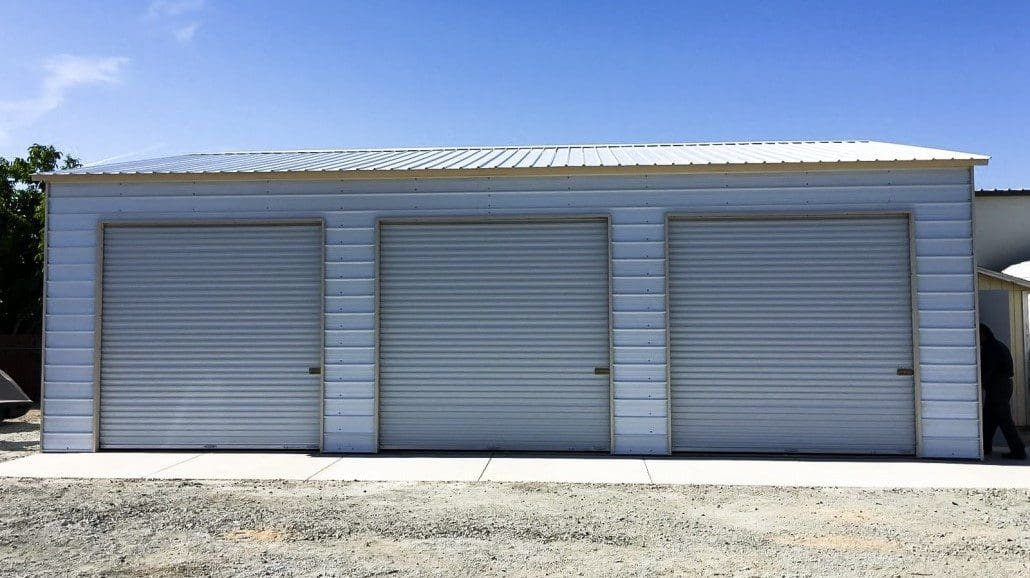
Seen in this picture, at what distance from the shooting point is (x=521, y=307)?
994cm

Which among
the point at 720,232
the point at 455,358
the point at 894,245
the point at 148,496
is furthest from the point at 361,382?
the point at 894,245

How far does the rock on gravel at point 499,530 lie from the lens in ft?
17.4

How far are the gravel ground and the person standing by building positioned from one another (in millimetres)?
11285

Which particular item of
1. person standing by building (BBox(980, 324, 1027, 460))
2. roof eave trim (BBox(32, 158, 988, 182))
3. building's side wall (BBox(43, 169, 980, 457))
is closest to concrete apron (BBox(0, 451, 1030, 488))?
person standing by building (BBox(980, 324, 1027, 460))

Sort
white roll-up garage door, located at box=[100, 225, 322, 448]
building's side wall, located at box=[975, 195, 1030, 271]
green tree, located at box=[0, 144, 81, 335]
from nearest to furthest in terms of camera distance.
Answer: white roll-up garage door, located at box=[100, 225, 322, 448], building's side wall, located at box=[975, 195, 1030, 271], green tree, located at box=[0, 144, 81, 335]

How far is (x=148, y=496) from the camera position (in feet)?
24.4

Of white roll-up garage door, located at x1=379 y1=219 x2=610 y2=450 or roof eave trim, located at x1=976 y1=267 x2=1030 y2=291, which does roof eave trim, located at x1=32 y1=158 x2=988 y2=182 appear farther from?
roof eave trim, located at x1=976 y1=267 x2=1030 y2=291

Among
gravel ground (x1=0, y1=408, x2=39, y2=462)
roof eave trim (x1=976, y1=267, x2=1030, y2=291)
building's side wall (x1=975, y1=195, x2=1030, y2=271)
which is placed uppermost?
building's side wall (x1=975, y1=195, x2=1030, y2=271)

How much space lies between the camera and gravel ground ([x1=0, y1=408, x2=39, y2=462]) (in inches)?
408

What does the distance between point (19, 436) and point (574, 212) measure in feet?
28.2

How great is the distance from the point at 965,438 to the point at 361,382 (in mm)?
6835

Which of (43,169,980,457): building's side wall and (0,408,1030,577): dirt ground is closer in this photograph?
(0,408,1030,577): dirt ground

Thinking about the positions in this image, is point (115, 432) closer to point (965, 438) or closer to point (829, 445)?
point (829, 445)

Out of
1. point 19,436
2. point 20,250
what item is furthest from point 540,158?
point 20,250
